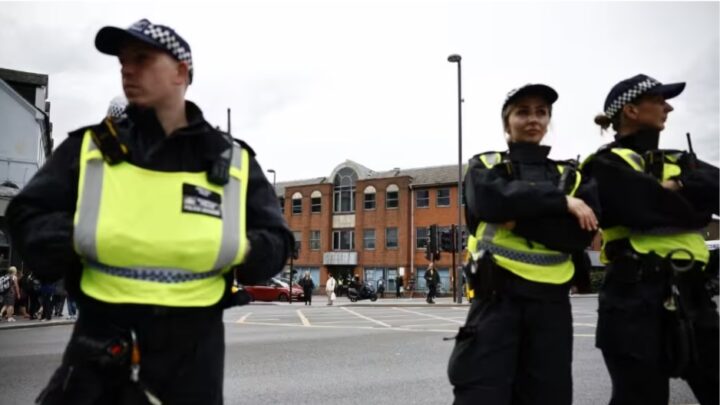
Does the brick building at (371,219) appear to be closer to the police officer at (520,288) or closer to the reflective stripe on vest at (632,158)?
the reflective stripe on vest at (632,158)

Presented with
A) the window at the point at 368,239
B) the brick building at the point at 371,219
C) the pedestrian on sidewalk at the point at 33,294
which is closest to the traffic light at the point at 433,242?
the pedestrian on sidewalk at the point at 33,294

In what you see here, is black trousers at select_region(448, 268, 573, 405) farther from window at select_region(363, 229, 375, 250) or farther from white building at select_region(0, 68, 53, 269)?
window at select_region(363, 229, 375, 250)

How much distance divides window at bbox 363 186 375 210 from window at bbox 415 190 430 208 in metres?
4.03

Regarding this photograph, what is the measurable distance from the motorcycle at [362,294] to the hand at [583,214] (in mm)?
30982

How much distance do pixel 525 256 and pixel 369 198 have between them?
4636cm

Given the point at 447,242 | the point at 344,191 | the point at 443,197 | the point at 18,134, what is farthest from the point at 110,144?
the point at 344,191

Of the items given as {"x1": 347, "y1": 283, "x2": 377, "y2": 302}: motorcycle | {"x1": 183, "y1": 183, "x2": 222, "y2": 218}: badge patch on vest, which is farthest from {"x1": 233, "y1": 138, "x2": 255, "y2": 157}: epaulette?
{"x1": 347, "y1": 283, "x2": 377, "y2": 302}: motorcycle

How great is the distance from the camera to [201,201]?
6.51ft

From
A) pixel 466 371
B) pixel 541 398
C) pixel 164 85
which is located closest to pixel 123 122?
pixel 164 85

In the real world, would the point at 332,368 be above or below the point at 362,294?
above

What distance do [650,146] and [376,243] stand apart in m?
45.0

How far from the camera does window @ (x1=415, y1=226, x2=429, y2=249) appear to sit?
45.5 metres

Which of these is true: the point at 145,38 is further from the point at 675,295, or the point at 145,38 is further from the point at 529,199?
the point at 675,295

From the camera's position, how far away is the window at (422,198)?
4569cm
